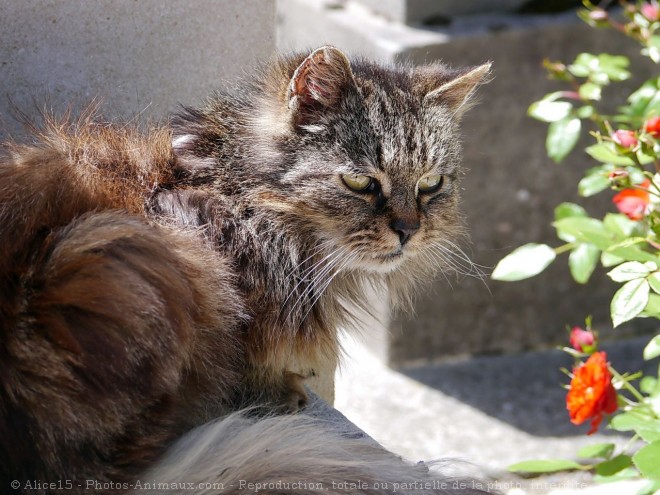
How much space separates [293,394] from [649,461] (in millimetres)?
775

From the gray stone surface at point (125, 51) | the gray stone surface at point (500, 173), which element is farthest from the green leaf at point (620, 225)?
the gray stone surface at point (500, 173)

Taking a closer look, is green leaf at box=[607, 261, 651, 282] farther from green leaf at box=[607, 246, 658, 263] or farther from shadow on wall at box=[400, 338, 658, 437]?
shadow on wall at box=[400, 338, 658, 437]

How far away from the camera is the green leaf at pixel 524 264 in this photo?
2.21 m

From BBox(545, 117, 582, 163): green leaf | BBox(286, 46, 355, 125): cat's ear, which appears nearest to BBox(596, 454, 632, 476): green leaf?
BBox(545, 117, 582, 163): green leaf

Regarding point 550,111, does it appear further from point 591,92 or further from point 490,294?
point 490,294

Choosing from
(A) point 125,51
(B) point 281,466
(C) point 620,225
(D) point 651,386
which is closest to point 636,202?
(C) point 620,225

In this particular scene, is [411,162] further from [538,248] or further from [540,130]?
[540,130]

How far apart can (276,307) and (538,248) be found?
2.12 ft

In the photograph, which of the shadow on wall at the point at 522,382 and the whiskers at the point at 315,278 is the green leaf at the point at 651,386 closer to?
the whiskers at the point at 315,278

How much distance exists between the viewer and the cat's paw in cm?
213

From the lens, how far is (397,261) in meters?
2.16

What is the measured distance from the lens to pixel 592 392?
2.03 meters

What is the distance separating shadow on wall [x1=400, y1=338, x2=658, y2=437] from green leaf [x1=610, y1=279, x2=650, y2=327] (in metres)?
2.15

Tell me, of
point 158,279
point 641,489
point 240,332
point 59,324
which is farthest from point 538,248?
point 59,324
